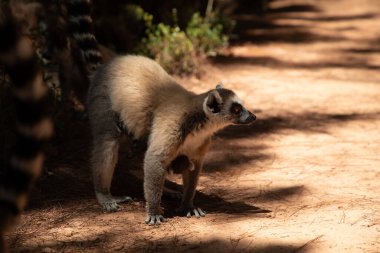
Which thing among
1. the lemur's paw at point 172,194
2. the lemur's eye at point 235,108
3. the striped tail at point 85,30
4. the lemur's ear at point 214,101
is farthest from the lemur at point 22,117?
the striped tail at point 85,30

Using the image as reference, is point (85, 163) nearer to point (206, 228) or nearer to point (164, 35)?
point (206, 228)

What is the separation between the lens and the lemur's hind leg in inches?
241

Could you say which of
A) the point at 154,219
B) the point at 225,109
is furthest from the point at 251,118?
Result: the point at 154,219

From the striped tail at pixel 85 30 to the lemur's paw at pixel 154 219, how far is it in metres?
2.62

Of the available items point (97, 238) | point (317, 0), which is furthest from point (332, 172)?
point (317, 0)

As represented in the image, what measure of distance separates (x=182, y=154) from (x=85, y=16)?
8.89ft

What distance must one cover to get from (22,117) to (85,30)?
4.52 metres

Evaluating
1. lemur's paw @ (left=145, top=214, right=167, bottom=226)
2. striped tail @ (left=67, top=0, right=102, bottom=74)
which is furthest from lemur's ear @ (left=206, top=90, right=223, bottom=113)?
striped tail @ (left=67, top=0, right=102, bottom=74)

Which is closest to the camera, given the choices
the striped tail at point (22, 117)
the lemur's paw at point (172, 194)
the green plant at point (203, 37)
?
the striped tail at point (22, 117)

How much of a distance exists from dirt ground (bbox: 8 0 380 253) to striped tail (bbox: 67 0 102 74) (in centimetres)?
148

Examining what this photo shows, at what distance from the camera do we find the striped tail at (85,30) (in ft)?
24.2

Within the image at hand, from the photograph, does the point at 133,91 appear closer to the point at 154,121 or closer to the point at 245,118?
the point at 154,121

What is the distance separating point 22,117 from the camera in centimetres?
310

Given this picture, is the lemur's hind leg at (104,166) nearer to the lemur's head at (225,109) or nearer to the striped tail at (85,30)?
the lemur's head at (225,109)
